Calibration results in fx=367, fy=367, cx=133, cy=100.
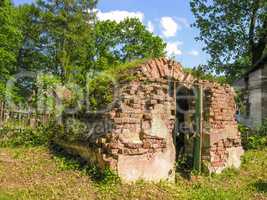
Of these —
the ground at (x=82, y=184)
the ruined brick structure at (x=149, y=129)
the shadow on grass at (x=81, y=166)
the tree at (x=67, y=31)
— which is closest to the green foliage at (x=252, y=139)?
the ground at (x=82, y=184)

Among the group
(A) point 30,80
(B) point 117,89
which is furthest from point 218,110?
(A) point 30,80

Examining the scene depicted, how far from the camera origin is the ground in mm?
6297

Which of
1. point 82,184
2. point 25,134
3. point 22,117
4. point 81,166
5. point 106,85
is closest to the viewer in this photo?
point 82,184

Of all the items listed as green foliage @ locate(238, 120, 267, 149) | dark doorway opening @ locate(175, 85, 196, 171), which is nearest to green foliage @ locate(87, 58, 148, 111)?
dark doorway opening @ locate(175, 85, 196, 171)

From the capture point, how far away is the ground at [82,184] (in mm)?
6297

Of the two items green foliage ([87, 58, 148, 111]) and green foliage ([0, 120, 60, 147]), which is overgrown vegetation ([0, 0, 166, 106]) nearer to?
green foliage ([0, 120, 60, 147])

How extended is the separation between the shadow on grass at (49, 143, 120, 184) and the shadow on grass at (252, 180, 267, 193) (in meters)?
3.23

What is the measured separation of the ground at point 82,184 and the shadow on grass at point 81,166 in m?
0.02

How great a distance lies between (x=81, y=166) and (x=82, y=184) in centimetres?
91

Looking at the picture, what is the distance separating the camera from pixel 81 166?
7.56 metres

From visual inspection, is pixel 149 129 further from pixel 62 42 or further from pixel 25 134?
pixel 62 42

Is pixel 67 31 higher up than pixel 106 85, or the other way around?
pixel 67 31

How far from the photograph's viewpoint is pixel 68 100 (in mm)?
9992

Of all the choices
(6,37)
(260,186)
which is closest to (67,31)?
(6,37)
